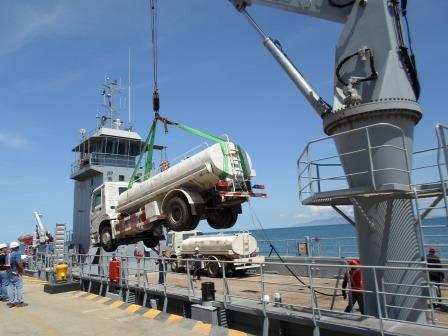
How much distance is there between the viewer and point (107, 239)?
1401 centimetres

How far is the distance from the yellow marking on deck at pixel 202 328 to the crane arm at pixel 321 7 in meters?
7.39

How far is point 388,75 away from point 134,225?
848 centimetres

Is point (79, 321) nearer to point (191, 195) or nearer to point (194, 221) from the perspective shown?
point (194, 221)

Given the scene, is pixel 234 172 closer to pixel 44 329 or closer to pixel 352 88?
pixel 352 88

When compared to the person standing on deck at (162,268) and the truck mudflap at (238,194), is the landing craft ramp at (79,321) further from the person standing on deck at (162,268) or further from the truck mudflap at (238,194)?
the truck mudflap at (238,194)

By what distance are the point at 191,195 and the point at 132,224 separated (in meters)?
3.03

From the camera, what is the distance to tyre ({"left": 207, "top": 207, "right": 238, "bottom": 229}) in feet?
38.1

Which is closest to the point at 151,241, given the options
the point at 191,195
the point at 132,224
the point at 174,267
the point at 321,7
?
the point at 132,224

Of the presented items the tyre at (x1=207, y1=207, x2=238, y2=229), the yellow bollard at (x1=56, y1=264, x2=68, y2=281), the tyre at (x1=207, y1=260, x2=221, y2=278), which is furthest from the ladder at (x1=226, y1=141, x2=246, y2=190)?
the yellow bollard at (x1=56, y1=264, x2=68, y2=281)

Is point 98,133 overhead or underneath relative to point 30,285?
overhead

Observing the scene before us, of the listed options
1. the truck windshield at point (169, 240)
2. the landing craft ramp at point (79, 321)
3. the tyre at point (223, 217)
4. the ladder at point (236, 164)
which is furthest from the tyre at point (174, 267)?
the ladder at point (236, 164)

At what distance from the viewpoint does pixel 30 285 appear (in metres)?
17.2

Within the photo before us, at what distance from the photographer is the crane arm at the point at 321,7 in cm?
853

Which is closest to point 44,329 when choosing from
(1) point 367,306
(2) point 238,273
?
(1) point 367,306
